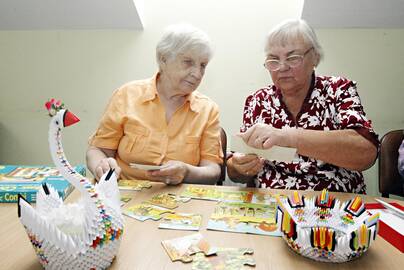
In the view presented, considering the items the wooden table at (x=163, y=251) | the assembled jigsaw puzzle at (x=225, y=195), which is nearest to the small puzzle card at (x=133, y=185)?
the assembled jigsaw puzzle at (x=225, y=195)

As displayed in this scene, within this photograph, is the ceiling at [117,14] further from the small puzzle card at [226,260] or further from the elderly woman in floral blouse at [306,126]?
the small puzzle card at [226,260]

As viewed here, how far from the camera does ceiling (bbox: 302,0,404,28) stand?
7.67ft

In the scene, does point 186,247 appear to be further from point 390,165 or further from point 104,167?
point 390,165

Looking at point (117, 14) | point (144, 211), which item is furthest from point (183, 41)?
point (117, 14)

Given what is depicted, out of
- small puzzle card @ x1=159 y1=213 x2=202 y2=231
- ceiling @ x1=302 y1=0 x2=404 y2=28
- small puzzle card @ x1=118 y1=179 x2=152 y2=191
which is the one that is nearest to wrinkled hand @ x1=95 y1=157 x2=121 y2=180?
small puzzle card @ x1=118 y1=179 x2=152 y2=191

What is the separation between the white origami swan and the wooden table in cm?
8

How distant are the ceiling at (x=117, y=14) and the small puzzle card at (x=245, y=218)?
5.62ft

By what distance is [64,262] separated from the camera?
746 millimetres

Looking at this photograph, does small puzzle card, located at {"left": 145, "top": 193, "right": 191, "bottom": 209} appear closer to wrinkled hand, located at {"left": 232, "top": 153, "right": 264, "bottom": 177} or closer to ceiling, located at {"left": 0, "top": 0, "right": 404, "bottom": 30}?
wrinkled hand, located at {"left": 232, "top": 153, "right": 264, "bottom": 177}

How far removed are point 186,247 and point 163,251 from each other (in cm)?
6

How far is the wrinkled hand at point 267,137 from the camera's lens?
4.48ft

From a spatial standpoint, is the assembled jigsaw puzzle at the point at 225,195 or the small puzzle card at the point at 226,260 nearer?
the small puzzle card at the point at 226,260

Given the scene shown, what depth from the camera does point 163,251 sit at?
2.91 ft

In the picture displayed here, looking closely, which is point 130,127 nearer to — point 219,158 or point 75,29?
point 219,158
